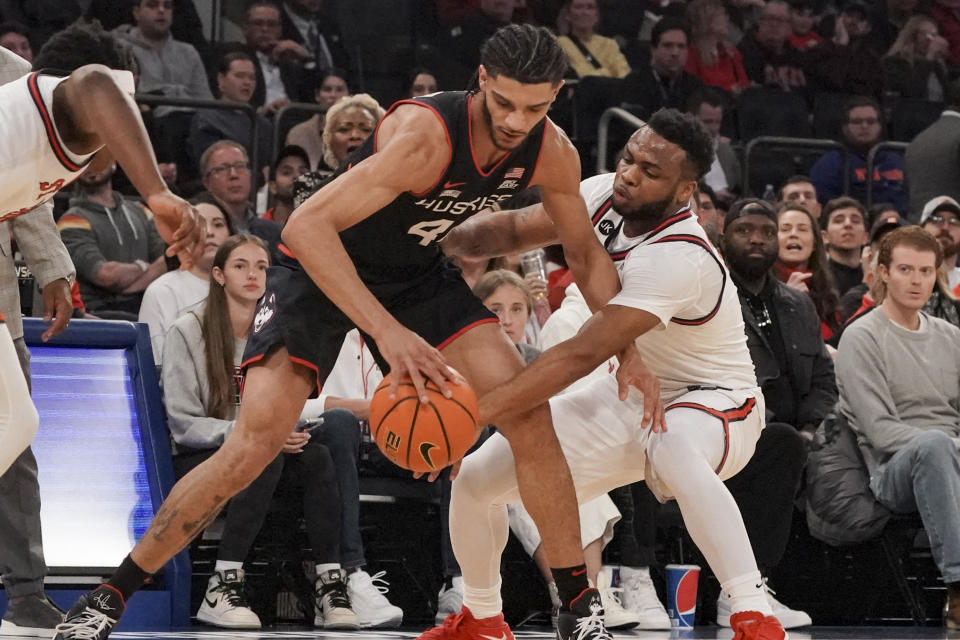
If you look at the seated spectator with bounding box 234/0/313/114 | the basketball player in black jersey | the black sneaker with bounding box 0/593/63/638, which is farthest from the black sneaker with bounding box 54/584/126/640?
the seated spectator with bounding box 234/0/313/114

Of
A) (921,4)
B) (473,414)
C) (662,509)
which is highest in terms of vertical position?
(921,4)

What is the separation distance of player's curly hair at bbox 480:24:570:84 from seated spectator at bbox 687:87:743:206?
4.82 metres

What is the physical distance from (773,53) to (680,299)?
8021 mm

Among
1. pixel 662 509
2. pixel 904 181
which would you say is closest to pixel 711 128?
pixel 904 181

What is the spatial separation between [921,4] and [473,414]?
10568 millimetres

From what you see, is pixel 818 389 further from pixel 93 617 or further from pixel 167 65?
pixel 167 65

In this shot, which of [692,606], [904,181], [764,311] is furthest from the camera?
[904,181]

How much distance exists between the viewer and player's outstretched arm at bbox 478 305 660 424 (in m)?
3.82

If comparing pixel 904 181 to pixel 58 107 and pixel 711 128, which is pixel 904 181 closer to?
pixel 711 128

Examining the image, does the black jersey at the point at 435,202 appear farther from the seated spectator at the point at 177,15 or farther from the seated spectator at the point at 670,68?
the seated spectator at the point at 670,68

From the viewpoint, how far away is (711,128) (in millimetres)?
9484

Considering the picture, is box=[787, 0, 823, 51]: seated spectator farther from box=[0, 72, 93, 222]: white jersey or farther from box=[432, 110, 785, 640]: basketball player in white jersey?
box=[0, 72, 93, 222]: white jersey

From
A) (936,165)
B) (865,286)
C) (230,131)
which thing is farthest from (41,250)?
(936,165)

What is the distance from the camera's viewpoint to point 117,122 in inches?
132
